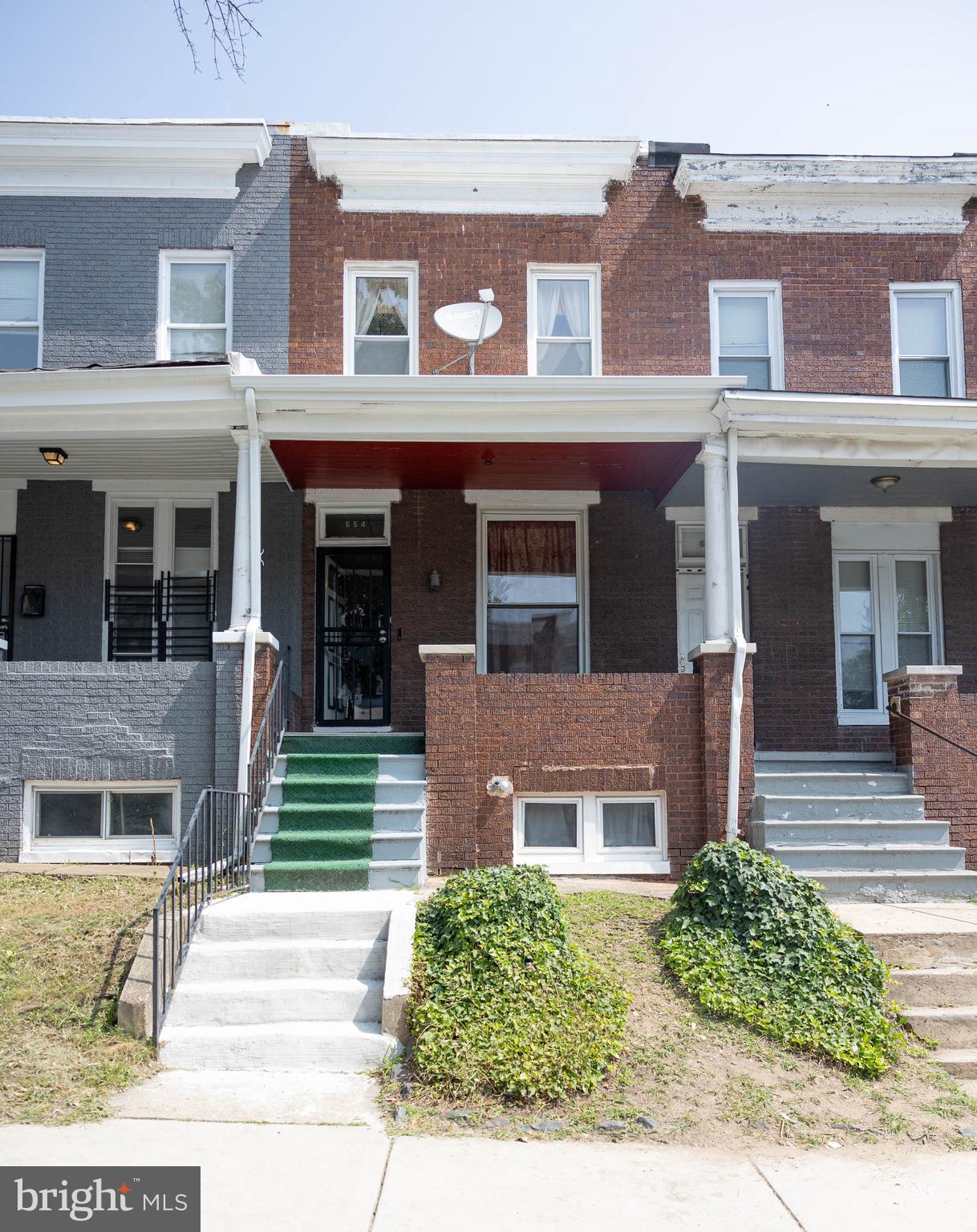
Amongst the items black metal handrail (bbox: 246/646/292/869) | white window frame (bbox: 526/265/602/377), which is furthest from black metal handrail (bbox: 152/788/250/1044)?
white window frame (bbox: 526/265/602/377)

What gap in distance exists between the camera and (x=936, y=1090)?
615 centimetres

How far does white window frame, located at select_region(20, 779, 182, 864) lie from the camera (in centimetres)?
1022

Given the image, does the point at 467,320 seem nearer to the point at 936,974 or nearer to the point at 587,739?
the point at 587,739

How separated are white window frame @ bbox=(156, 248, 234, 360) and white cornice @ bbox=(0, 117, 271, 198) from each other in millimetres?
622

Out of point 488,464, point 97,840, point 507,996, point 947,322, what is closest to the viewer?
point 507,996

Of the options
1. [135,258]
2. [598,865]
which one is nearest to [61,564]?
[135,258]

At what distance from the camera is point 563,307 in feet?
43.0

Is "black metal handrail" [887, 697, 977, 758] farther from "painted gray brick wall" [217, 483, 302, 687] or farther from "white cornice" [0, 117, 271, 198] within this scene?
"white cornice" [0, 117, 271, 198]

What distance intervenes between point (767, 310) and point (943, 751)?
18.1 feet

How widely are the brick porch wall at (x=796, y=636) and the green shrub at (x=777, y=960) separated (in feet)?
16.5

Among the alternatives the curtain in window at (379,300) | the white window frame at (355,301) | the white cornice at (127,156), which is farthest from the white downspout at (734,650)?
the white cornice at (127,156)

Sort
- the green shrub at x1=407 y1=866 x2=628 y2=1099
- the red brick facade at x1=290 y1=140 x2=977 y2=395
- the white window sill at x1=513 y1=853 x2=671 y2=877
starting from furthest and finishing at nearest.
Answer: the red brick facade at x1=290 y1=140 x2=977 y2=395 → the white window sill at x1=513 y1=853 x2=671 y2=877 → the green shrub at x1=407 y1=866 x2=628 y2=1099

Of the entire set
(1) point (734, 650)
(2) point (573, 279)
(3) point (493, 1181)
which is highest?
(2) point (573, 279)

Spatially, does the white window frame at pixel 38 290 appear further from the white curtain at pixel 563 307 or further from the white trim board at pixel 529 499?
the white curtain at pixel 563 307
